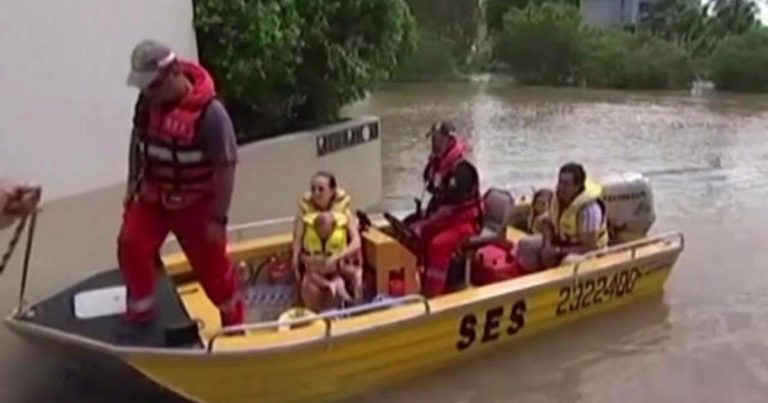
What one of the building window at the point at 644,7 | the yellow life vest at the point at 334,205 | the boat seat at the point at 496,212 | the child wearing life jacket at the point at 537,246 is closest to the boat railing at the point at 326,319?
the yellow life vest at the point at 334,205

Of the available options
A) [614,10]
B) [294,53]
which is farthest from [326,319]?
[614,10]

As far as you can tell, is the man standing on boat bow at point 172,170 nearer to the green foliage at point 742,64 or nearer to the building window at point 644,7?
the green foliage at point 742,64

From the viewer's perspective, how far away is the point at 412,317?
5445 millimetres

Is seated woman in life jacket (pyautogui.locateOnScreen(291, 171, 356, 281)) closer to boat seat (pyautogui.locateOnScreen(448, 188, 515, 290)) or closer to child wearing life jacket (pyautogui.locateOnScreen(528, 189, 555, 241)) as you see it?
boat seat (pyautogui.locateOnScreen(448, 188, 515, 290))

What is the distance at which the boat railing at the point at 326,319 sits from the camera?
4863mm

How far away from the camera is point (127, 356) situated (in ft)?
14.9

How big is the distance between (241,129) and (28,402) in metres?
4.41

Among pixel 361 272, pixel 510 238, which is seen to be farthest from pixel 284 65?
pixel 361 272

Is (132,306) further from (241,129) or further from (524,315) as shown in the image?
(241,129)

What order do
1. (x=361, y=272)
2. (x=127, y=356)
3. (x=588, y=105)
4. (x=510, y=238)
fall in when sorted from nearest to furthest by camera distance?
(x=127, y=356), (x=361, y=272), (x=510, y=238), (x=588, y=105)

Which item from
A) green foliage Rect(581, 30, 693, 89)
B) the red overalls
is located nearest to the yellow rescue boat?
the red overalls

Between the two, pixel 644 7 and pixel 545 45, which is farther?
pixel 644 7

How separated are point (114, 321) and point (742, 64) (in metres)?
25.1

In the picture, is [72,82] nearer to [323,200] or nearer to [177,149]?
[323,200]
